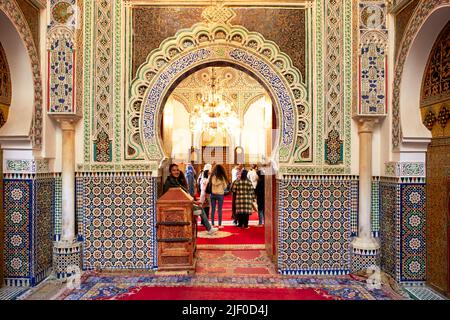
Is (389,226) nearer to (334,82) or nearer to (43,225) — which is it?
(334,82)

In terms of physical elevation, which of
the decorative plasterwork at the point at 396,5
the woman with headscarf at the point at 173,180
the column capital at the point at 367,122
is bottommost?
the woman with headscarf at the point at 173,180

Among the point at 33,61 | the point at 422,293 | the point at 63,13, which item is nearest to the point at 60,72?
the point at 33,61

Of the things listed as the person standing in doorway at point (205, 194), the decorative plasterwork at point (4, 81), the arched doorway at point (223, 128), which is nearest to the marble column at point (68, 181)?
the decorative plasterwork at point (4, 81)

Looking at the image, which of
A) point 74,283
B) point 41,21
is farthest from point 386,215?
point 41,21

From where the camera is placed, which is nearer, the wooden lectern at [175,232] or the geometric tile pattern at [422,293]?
the geometric tile pattern at [422,293]

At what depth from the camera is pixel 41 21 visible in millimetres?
3959

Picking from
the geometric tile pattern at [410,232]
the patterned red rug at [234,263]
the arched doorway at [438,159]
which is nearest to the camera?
the arched doorway at [438,159]

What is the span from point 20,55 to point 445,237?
4.04m

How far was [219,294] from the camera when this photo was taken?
11.7 ft

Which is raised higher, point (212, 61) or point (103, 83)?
point (212, 61)

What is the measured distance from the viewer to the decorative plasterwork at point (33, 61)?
11.2ft

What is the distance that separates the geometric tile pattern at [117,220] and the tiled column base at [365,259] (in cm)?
207

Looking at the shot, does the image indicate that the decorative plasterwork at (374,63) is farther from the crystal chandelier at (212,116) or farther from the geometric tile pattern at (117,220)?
the crystal chandelier at (212,116)

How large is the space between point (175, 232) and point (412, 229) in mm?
2280
